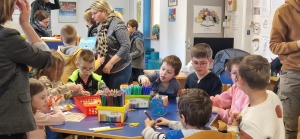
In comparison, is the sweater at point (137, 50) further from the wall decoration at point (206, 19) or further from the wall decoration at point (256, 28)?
the wall decoration at point (256, 28)

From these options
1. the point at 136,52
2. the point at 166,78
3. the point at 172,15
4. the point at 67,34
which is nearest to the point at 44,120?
the point at 166,78

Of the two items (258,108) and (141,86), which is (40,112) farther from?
(258,108)

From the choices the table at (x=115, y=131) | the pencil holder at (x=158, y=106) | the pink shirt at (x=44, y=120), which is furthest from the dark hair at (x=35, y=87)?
the pencil holder at (x=158, y=106)

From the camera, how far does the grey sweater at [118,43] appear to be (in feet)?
9.92

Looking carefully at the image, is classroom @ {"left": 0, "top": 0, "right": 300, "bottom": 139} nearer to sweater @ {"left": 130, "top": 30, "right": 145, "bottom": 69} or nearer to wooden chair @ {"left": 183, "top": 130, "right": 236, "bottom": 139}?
wooden chair @ {"left": 183, "top": 130, "right": 236, "bottom": 139}

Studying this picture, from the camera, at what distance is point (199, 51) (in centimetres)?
254

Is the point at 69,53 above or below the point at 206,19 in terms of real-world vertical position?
below

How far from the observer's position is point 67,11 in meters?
8.18

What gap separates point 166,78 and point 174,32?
120 inches

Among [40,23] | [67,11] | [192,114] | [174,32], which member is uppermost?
[67,11]

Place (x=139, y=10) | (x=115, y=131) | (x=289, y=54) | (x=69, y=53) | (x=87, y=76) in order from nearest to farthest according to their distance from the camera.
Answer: (x=115, y=131) < (x=289, y=54) < (x=87, y=76) < (x=69, y=53) < (x=139, y=10)

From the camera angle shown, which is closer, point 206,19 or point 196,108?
point 196,108

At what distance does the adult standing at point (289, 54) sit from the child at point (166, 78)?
0.76m

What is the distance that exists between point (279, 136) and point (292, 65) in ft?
2.86
